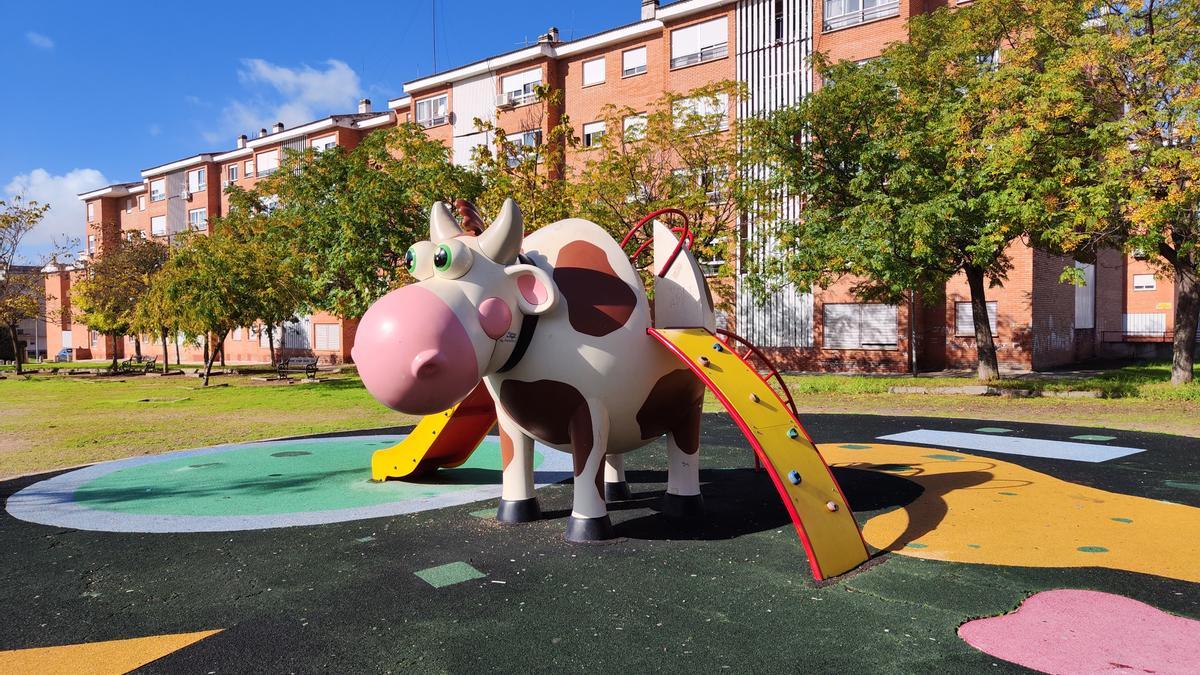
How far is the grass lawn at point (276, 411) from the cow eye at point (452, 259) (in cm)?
796

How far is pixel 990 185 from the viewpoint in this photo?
1620 centimetres

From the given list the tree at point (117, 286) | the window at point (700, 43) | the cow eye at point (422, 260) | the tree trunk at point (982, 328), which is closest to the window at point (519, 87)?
the window at point (700, 43)

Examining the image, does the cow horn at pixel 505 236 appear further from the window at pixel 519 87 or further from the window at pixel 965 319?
the window at pixel 519 87

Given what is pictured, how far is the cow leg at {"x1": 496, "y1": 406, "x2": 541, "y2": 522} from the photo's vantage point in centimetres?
634

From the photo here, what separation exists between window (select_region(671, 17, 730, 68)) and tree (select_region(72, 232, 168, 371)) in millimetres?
26218

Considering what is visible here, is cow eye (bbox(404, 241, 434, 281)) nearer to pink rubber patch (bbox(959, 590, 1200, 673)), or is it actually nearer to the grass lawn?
pink rubber patch (bbox(959, 590, 1200, 673))

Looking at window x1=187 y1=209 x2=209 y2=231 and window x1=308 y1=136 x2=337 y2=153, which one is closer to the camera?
window x1=308 y1=136 x2=337 y2=153

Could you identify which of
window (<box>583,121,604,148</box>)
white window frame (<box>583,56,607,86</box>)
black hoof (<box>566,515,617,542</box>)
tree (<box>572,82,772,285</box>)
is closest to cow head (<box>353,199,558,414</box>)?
black hoof (<box>566,515,617,542</box>)

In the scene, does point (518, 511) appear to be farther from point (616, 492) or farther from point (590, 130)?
point (590, 130)

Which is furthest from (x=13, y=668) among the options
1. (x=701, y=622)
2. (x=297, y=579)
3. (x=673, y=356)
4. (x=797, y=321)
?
(x=797, y=321)

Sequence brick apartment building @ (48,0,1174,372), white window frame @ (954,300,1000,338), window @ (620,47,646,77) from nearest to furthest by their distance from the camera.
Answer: white window frame @ (954,300,1000,338), brick apartment building @ (48,0,1174,372), window @ (620,47,646,77)

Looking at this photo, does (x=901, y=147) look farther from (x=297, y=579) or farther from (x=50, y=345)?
(x=50, y=345)

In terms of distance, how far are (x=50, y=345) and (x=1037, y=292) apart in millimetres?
77120

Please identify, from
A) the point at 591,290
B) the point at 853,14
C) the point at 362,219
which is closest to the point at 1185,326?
the point at 853,14
